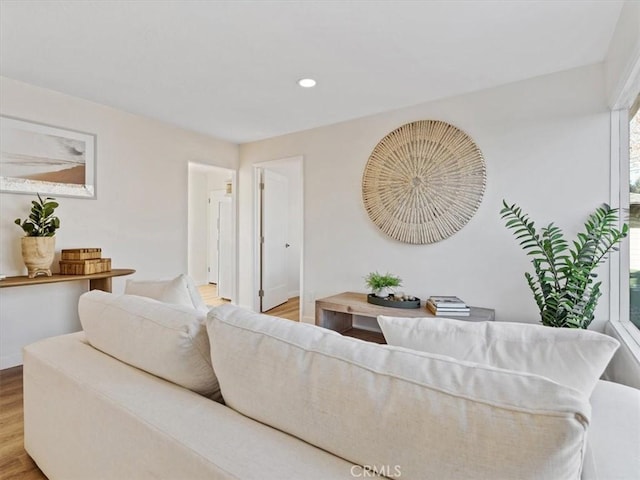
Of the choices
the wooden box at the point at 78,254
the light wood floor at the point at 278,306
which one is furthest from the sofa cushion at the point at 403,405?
the light wood floor at the point at 278,306

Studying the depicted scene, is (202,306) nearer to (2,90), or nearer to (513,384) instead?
(513,384)

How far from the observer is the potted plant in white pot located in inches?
98.9

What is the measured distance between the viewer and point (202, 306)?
1.82 metres

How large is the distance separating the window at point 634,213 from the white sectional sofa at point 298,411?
58.9 inches

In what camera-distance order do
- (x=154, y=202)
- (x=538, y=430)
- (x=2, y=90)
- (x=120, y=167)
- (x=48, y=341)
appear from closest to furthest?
(x=538, y=430) → (x=48, y=341) → (x=2, y=90) → (x=120, y=167) → (x=154, y=202)

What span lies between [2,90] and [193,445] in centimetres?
334

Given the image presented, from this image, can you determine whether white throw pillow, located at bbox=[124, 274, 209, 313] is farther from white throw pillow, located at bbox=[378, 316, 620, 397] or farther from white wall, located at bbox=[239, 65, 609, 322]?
white wall, located at bbox=[239, 65, 609, 322]

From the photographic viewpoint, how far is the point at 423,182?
9.99 feet

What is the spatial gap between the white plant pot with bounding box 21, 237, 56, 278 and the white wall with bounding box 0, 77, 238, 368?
0.83 feet

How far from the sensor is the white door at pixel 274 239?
459 centimetres

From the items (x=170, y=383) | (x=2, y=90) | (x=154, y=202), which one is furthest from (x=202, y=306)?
(x=2, y=90)

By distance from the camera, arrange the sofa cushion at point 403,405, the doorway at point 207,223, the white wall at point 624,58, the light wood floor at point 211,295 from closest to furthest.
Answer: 1. the sofa cushion at point 403,405
2. the white wall at point 624,58
3. the light wood floor at point 211,295
4. the doorway at point 207,223

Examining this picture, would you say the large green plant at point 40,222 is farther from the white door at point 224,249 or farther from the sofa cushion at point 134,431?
the white door at point 224,249

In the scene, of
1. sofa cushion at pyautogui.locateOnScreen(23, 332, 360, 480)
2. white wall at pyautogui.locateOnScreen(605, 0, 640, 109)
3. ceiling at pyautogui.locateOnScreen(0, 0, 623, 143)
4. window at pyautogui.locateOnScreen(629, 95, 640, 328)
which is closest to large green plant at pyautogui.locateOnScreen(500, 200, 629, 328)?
window at pyautogui.locateOnScreen(629, 95, 640, 328)
